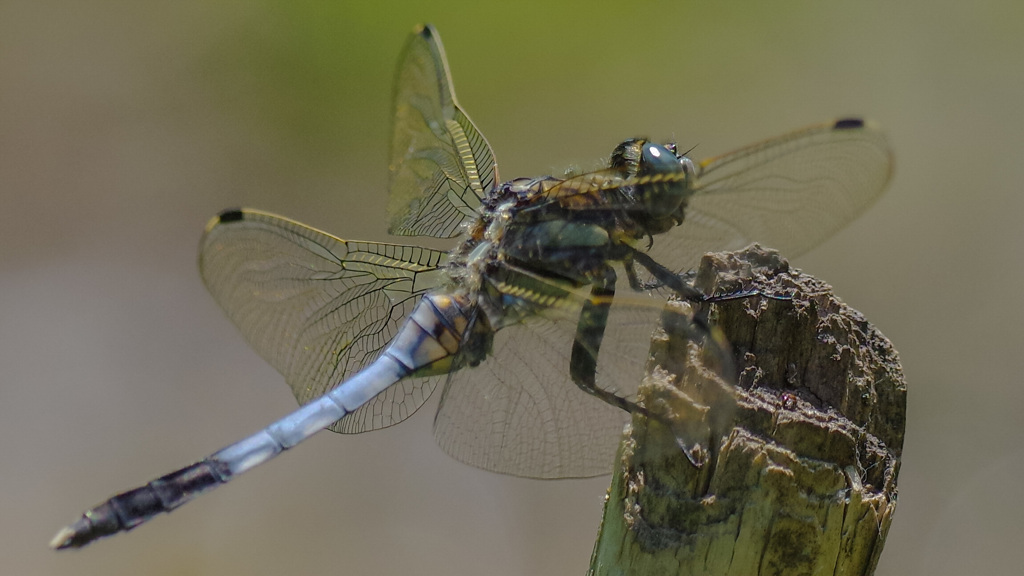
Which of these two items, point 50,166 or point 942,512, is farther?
point 50,166

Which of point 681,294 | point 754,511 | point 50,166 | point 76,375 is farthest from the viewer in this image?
point 50,166

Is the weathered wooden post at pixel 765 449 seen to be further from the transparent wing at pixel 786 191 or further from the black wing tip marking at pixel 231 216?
the black wing tip marking at pixel 231 216

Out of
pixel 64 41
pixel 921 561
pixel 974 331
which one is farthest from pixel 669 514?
pixel 64 41

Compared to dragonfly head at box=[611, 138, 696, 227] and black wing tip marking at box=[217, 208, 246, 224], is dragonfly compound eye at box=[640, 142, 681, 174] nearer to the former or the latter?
dragonfly head at box=[611, 138, 696, 227]

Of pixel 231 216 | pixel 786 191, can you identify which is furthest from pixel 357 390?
pixel 786 191

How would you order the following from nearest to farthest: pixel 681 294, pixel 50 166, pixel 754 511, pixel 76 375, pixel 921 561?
pixel 754 511 → pixel 681 294 → pixel 921 561 → pixel 76 375 → pixel 50 166

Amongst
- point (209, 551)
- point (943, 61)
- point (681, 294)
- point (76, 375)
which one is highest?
point (943, 61)

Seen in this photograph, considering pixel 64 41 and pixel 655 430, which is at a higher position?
pixel 64 41

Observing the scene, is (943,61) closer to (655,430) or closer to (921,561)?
(921,561)
